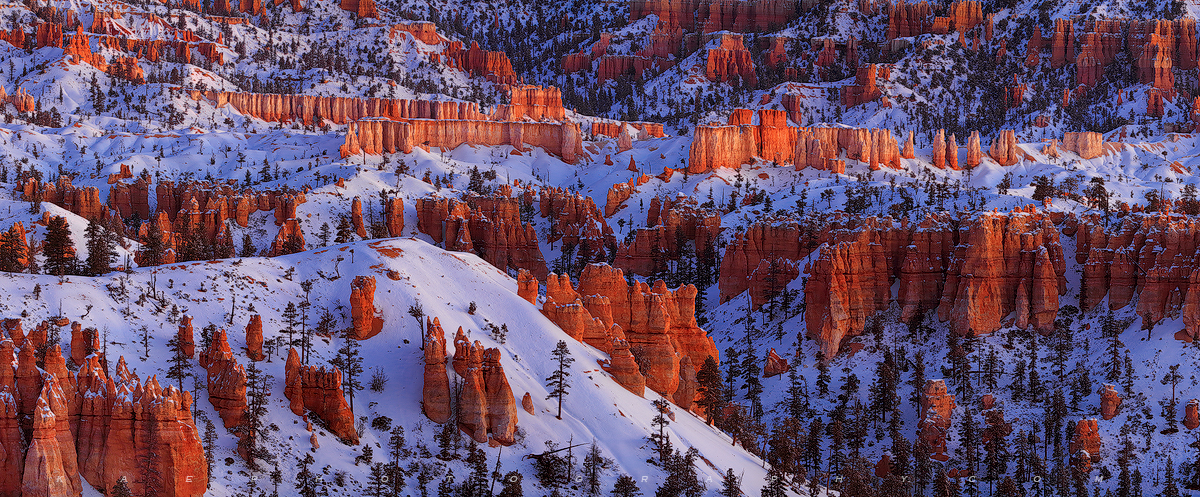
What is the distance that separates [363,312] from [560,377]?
1385 centimetres

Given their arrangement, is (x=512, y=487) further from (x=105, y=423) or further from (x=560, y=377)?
(x=105, y=423)

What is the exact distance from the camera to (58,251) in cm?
11212

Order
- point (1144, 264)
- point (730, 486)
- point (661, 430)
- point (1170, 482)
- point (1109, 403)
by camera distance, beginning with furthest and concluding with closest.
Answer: point (1144, 264) < point (1109, 403) < point (1170, 482) < point (661, 430) < point (730, 486)

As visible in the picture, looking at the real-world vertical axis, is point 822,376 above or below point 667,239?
below

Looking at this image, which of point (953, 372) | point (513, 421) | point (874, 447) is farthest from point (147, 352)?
point (953, 372)

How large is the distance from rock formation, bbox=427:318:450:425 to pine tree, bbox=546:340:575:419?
7.48m

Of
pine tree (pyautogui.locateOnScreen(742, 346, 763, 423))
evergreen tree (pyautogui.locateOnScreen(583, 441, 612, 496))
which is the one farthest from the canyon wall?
pine tree (pyautogui.locateOnScreen(742, 346, 763, 423))

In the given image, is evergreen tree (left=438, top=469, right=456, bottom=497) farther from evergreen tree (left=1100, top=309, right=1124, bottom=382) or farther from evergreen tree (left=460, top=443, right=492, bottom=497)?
evergreen tree (left=1100, top=309, right=1124, bottom=382)

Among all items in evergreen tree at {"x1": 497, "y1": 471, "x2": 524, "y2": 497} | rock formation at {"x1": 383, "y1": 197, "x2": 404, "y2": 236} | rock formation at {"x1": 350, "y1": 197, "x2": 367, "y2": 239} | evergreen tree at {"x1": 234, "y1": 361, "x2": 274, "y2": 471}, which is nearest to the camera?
evergreen tree at {"x1": 234, "y1": 361, "x2": 274, "y2": 471}

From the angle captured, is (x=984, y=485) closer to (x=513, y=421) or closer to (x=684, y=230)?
(x=513, y=421)

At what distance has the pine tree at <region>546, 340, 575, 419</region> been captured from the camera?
9431 centimetres

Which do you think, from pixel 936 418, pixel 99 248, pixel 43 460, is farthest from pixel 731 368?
pixel 43 460

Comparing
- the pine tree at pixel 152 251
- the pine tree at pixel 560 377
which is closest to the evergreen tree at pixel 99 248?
the pine tree at pixel 152 251

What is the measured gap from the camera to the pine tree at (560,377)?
94.3 meters
